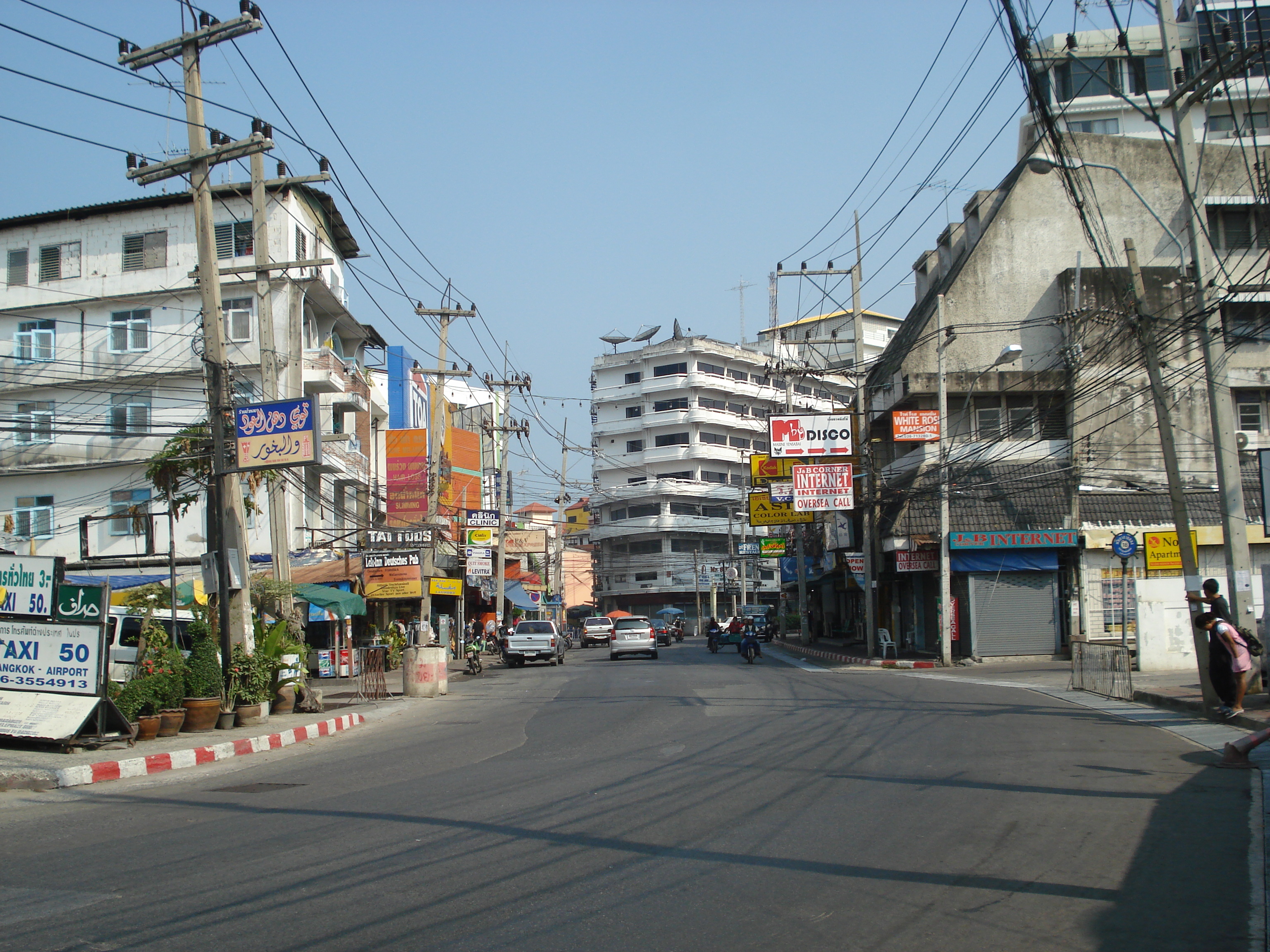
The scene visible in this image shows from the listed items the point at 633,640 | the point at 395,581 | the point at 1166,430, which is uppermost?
Result: the point at 1166,430

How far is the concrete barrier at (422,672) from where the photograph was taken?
918 inches

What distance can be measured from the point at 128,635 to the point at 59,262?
949 inches

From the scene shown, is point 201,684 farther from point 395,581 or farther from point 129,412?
point 129,412

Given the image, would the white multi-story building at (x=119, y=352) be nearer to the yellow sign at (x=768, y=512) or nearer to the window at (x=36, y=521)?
the window at (x=36, y=521)

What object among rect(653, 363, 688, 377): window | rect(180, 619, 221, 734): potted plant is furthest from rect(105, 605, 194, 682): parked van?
rect(653, 363, 688, 377): window

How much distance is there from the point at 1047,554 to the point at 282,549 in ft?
72.9

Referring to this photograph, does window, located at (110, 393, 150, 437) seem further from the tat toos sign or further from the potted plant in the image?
the potted plant

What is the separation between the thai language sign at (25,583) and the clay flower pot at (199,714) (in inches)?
118

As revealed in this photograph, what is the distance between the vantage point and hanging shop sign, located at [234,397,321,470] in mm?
16219

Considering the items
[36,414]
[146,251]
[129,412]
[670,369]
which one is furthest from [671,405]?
[36,414]

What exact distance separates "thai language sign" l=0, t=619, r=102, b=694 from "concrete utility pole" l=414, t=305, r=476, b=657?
1710 cm

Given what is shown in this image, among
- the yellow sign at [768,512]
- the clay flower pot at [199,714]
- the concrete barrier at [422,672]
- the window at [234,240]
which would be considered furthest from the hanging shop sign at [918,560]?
the window at [234,240]

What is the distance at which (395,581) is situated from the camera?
34.2 meters

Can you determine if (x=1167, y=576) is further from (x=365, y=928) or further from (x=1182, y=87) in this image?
(x=365, y=928)
